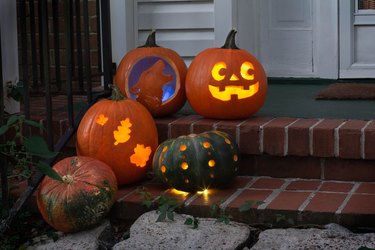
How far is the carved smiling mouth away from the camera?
346 centimetres

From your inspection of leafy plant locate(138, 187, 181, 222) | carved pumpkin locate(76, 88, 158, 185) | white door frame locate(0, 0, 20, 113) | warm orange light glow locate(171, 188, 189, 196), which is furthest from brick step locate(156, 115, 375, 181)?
white door frame locate(0, 0, 20, 113)

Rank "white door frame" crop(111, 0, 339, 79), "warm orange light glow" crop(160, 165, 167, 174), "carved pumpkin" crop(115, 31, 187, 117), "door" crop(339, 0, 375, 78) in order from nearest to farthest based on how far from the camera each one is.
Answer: "warm orange light glow" crop(160, 165, 167, 174)
"carved pumpkin" crop(115, 31, 187, 117)
"white door frame" crop(111, 0, 339, 79)
"door" crop(339, 0, 375, 78)

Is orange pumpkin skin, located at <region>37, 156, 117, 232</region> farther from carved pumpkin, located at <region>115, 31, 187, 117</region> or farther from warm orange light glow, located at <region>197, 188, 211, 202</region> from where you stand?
carved pumpkin, located at <region>115, 31, 187, 117</region>

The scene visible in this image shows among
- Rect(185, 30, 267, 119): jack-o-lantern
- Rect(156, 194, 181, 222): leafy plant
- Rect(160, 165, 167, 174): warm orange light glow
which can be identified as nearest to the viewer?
Rect(156, 194, 181, 222): leafy plant

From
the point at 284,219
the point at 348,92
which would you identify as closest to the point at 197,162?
the point at 284,219

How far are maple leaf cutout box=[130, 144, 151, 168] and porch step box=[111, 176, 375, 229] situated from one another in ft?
0.34

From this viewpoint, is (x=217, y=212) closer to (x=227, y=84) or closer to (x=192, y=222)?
(x=192, y=222)

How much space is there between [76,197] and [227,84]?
35.1 inches

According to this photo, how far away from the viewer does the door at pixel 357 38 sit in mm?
4734

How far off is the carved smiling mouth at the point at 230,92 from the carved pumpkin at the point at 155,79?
0.87 ft

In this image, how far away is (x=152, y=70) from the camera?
12.0 ft

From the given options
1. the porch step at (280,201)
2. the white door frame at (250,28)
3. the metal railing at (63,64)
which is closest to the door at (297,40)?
the white door frame at (250,28)

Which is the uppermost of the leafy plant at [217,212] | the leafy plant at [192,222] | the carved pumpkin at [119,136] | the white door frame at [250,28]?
the white door frame at [250,28]

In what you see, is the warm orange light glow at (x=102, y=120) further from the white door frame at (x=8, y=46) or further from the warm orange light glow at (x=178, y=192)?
the white door frame at (x=8, y=46)
